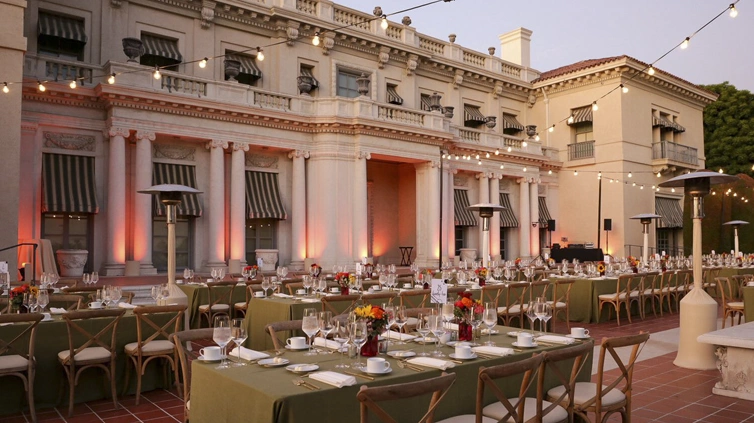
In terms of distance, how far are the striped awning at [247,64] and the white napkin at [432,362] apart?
1805 cm

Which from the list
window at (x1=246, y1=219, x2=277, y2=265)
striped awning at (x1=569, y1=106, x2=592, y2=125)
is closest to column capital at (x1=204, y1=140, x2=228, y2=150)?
window at (x1=246, y1=219, x2=277, y2=265)

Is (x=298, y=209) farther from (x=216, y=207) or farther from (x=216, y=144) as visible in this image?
(x=216, y=144)

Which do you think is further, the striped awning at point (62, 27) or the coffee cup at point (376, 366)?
the striped awning at point (62, 27)

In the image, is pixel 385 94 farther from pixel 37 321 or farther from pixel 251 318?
pixel 37 321

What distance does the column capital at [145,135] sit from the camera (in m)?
16.9

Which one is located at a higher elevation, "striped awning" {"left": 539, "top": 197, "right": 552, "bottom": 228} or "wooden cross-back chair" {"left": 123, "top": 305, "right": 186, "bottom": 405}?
"striped awning" {"left": 539, "top": 197, "right": 552, "bottom": 228}

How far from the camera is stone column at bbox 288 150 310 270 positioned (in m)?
20.0

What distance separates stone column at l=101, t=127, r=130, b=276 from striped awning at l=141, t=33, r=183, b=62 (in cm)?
363

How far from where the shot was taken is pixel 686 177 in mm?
8734

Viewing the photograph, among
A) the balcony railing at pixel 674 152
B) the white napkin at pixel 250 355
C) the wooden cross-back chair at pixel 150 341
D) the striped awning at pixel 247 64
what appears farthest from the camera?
the balcony railing at pixel 674 152

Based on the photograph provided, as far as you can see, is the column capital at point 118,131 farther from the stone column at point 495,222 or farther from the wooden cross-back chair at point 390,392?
the wooden cross-back chair at point 390,392

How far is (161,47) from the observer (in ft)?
63.1

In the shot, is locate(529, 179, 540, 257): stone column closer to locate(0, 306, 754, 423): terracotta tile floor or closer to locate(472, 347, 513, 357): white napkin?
locate(0, 306, 754, 423): terracotta tile floor

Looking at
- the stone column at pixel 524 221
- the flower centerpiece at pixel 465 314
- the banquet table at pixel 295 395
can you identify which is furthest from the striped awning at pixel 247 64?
the banquet table at pixel 295 395
